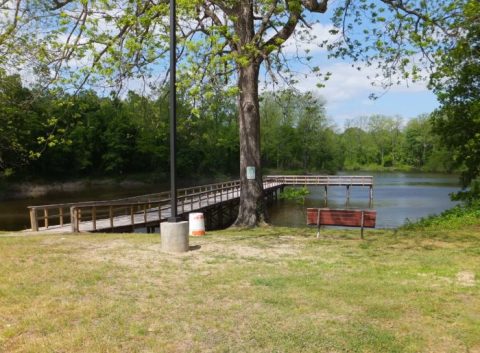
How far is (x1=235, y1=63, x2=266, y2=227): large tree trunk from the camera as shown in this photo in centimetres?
1518

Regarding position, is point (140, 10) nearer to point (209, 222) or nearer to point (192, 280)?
point (192, 280)

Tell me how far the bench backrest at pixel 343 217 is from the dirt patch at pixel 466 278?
3.89 m

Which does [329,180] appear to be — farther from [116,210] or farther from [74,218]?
Answer: [74,218]

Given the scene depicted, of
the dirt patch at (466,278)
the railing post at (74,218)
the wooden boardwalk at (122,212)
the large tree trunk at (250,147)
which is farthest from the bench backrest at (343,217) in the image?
the wooden boardwalk at (122,212)

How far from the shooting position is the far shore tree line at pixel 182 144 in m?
17.7

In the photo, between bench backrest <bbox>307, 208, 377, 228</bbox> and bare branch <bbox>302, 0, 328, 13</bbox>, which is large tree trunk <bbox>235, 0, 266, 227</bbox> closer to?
bare branch <bbox>302, 0, 328, 13</bbox>

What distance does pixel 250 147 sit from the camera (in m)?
15.4

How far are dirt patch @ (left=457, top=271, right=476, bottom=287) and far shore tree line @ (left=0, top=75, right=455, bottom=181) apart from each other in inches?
269

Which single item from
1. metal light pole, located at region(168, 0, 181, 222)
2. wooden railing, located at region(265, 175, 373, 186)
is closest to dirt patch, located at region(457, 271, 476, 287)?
metal light pole, located at region(168, 0, 181, 222)

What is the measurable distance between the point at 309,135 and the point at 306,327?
86580 mm

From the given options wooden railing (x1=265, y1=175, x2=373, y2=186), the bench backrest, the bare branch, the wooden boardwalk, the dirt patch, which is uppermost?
the bare branch

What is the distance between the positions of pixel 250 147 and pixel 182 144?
59.0m

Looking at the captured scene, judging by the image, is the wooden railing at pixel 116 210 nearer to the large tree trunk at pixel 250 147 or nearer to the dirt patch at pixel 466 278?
the large tree trunk at pixel 250 147

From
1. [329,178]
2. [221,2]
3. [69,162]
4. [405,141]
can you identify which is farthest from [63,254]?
[405,141]
